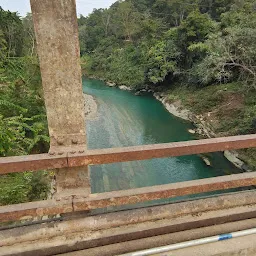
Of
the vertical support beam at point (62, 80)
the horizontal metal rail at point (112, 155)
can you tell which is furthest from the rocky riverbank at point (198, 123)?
the vertical support beam at point (62, 80)

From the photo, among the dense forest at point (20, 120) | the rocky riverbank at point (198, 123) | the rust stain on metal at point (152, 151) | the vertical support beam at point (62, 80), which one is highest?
the vertical support beam at point (62, 80)

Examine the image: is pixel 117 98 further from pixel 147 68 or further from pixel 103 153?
pixel 103 153

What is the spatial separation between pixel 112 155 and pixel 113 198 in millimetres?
255

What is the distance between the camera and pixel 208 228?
5.45ft

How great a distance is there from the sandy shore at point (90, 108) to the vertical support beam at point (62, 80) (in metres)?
13.8

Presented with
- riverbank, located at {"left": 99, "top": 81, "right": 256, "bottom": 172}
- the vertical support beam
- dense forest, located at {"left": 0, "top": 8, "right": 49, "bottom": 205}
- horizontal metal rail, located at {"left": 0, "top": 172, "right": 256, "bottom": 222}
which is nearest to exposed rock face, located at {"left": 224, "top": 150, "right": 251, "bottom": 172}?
riverbank, located at {"left": 99, "top": 81, "right": 256, "bottom": 172}

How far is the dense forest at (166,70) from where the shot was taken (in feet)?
22.8

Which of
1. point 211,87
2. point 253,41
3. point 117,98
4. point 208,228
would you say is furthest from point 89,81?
point 208,228

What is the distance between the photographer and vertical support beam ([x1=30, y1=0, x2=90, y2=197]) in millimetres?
1218

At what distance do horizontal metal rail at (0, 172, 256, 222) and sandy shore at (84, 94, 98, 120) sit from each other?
13.8 m

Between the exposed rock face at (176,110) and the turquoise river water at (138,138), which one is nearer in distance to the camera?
the turquoise river water at (138,138)

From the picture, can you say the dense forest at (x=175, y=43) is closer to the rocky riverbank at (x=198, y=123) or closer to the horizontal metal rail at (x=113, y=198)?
the rocky riverbank at (x=198, y=123)

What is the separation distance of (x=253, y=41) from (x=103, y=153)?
1258cm

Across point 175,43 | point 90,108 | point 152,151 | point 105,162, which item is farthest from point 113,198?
point 175,43
